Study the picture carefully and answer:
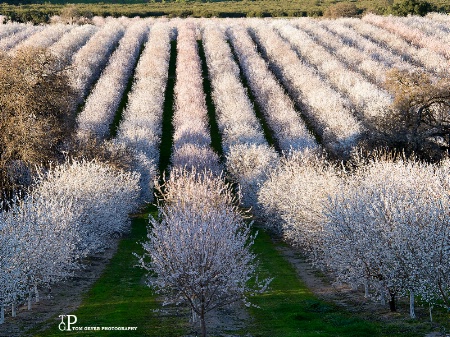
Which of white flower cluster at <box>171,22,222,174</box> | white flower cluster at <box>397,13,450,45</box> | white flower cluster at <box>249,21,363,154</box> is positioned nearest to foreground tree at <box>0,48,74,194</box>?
white flower cluster at <box>171,22,222,174</box>

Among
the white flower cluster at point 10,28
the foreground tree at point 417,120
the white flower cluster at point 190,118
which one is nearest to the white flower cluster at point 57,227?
the white flower cluster at point 190,118

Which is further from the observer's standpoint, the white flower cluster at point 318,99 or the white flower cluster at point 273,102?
the white flower cluster at point 273,102

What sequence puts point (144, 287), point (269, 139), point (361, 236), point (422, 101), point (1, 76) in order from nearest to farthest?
point (361, 236), point (144, 287), point (1, 76), point (422, 101), point (269, 139)

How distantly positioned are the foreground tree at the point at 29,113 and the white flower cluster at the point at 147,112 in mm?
10173

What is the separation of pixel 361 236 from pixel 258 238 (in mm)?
23064

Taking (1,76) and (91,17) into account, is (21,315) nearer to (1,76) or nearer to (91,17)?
(1,76)

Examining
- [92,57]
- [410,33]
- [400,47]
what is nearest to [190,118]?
[92,57]

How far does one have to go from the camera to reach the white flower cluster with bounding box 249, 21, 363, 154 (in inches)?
2896

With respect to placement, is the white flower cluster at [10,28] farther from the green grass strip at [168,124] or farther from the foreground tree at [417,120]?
the foreground tree at [417,120]

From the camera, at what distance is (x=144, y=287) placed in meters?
39.2

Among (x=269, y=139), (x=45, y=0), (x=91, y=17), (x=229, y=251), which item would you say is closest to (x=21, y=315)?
(x=229, y=251)

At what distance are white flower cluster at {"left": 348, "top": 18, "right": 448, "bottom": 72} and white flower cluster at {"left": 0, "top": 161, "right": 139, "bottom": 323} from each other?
52491mm

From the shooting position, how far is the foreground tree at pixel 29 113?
180 ft

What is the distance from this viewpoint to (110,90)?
92000 mm
